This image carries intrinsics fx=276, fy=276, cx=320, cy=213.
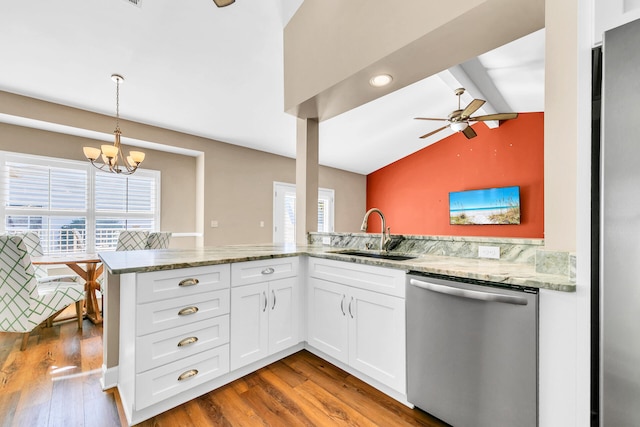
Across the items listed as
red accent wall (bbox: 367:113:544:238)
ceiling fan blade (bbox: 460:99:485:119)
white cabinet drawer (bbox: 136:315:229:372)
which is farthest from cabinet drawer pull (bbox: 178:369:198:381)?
red accent wall (bbox: 367:113:544:238)

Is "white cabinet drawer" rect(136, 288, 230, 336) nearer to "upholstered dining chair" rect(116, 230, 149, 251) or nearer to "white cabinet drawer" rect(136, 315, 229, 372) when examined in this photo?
"white cabinet drawer" rect(136, 315, 229, 372)

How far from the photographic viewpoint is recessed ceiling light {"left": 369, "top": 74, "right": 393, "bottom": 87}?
79.2 inches

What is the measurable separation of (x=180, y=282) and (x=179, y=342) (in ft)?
1.11

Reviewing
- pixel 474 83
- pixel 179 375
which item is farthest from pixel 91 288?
pixel 474 83

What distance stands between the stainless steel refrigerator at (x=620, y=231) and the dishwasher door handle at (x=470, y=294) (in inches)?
11.2

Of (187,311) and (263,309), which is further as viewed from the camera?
(263,309)

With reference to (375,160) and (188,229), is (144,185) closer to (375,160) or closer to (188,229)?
(188,229)

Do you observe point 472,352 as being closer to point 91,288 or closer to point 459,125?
point 459,125

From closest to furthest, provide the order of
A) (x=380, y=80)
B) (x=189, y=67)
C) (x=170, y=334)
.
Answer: (x=170, y=334) → (x=380, y=80) → (x=189, y=67)

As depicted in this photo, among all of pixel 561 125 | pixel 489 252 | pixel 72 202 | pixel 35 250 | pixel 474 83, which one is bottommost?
pixel 35 250

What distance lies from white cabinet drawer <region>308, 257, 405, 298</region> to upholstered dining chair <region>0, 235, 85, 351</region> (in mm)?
2182

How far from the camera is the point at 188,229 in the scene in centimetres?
478

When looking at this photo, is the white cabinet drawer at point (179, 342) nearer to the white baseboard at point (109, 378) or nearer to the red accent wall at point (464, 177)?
the white baseboard at point (109, 378)

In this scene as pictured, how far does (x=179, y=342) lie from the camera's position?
155cm
